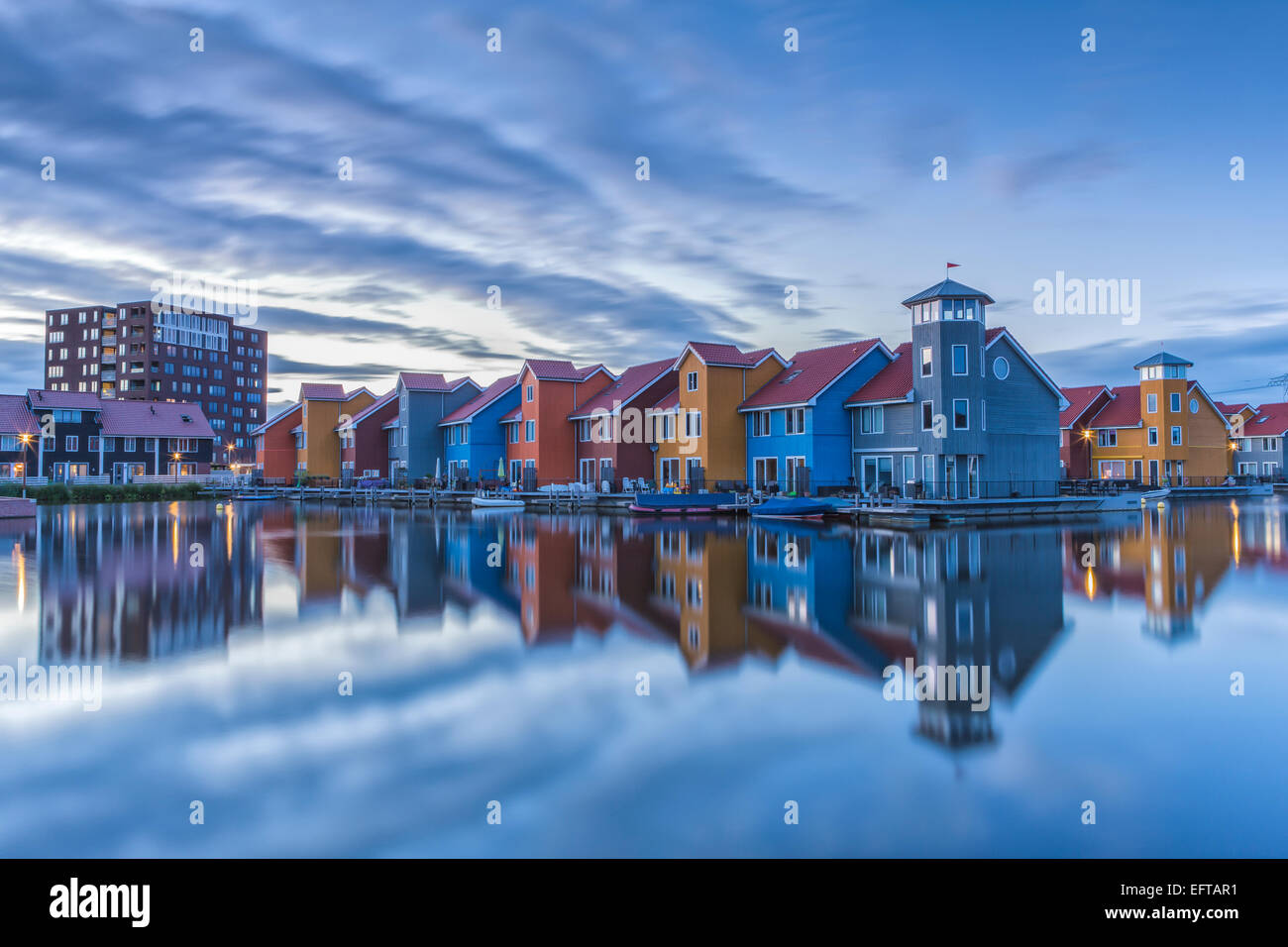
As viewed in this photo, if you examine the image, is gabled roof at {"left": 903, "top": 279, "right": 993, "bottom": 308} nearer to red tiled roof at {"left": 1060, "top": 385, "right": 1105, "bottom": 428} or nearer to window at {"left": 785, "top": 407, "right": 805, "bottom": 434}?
window at {"left": 785, "top": 407, "right": 805, "bottom": 434}

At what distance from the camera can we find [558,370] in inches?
2216

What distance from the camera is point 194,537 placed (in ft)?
99.5

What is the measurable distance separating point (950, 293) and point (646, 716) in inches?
1373

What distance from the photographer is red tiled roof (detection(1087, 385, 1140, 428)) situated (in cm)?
6234

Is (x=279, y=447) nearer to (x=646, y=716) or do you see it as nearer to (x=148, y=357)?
(x=148, y=357)

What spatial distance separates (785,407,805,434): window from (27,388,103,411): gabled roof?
6501 centimetres

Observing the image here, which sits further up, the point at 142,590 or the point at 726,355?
the point at 726,355

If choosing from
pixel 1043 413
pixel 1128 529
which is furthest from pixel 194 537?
pixel 1043 413

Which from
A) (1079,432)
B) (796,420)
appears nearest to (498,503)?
(796,420)

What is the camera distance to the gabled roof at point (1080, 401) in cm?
6406

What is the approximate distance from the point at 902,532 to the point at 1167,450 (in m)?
40.5

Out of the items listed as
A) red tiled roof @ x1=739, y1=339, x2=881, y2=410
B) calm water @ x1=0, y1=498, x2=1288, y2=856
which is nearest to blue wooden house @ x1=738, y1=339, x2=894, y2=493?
red tiled roof @ x1=739, y1=339, x2=881, y2=410
